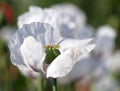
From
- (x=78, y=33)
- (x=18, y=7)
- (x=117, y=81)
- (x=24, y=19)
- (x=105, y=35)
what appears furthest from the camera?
(x=18, y=7)

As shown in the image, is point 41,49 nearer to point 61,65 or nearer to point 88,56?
point 61,65

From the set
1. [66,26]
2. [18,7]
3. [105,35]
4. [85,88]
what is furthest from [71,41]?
[18,7]

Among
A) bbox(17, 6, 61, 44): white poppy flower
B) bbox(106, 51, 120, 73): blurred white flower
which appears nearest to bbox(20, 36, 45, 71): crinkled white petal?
bbox(17, 6, 61, 44): white poppy flower

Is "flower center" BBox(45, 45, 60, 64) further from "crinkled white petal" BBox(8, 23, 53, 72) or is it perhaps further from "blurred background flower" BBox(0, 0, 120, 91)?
"blurred background flower" BBox(0, 0, 120, 91)

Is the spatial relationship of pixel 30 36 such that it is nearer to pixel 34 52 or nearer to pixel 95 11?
pixel 34 52

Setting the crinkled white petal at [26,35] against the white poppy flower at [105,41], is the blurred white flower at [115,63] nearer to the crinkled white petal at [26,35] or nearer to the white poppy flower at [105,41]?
the white poppy flower at [105,41]

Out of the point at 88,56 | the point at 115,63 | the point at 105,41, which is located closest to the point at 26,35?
the point at 88,56
